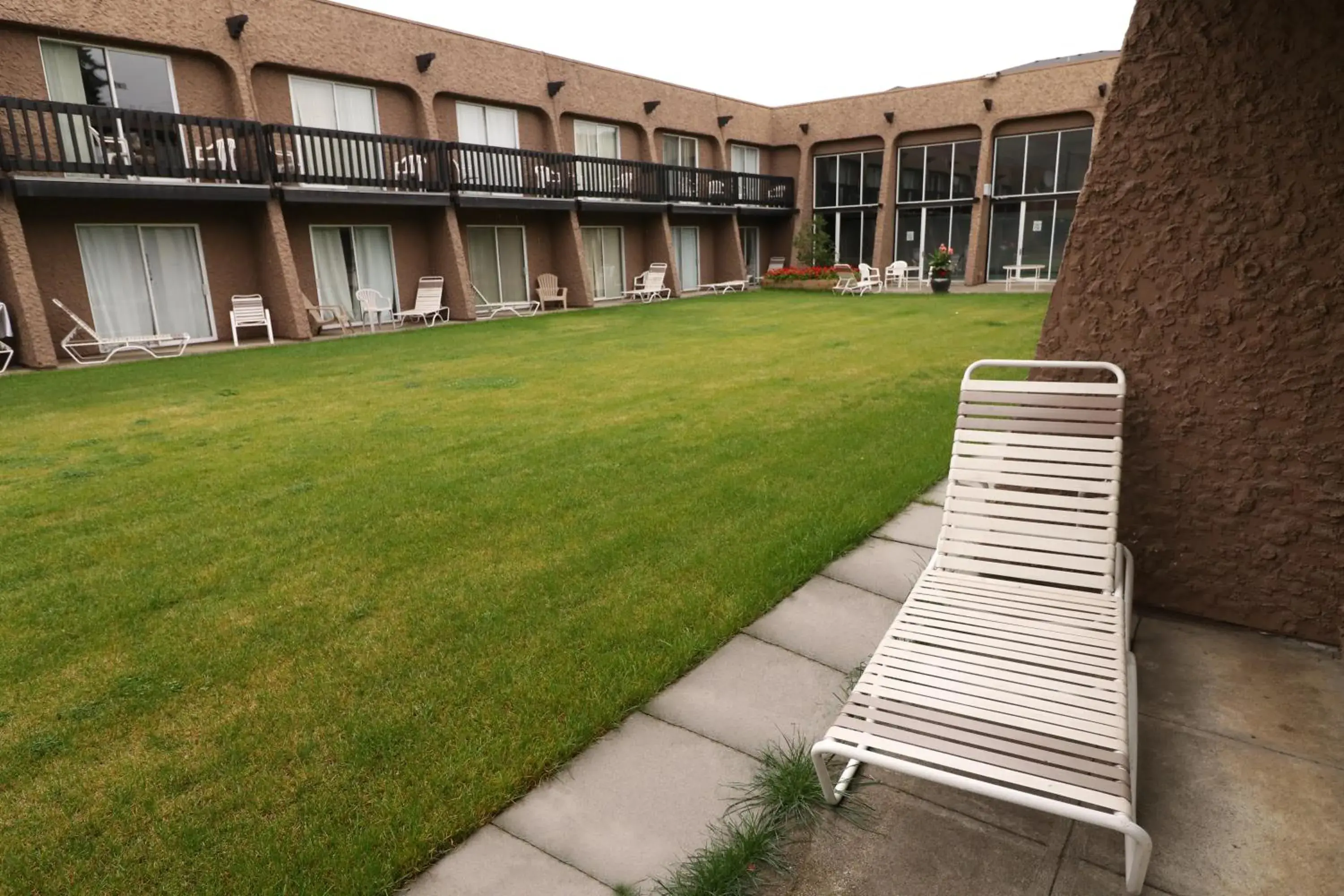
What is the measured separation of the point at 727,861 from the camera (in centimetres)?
211

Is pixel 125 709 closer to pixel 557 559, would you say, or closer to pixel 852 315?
pixel 557 559

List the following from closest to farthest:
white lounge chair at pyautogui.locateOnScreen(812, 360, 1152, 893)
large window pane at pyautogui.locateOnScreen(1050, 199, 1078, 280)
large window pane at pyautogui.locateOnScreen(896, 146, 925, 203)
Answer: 1. white lounge chair at pyautogui.locateOnScreen(812, 360, 1152, 893)
2. large window pane at pyautogui.locateOnScreen(1050, 199, 1078, 280)
3. large window pane at pyautogui.locateOnScreen(896, 146, 925, 203)

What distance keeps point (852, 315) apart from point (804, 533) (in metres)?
13.0

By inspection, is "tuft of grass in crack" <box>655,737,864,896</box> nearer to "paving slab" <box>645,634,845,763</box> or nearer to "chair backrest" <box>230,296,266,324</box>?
"paving slab" <box>645,634,845,763</box>

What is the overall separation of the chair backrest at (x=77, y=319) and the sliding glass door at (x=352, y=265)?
428 centimetres

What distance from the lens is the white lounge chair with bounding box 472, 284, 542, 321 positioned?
62.8 ft

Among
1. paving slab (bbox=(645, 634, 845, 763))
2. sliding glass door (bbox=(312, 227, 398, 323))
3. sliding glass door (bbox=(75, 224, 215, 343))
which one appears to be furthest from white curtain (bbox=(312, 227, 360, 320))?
paving slab (bbox=(645, 634, 845, 763))

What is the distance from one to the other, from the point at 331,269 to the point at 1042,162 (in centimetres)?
2093

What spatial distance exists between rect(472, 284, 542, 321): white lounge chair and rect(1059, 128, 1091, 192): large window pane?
16429 millimetres

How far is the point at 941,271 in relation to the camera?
22.2 metres

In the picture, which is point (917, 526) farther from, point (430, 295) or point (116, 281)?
point (116, 281)

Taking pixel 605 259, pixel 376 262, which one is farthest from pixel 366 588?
pixel 605 259

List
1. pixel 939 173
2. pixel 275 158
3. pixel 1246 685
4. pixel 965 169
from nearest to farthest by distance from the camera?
pixel 1246 685
pixel 275 158
pixel 965 169
pixel 939 173

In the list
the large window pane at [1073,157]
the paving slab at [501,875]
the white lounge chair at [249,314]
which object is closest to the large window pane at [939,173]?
the large window pane at [1073,157]
